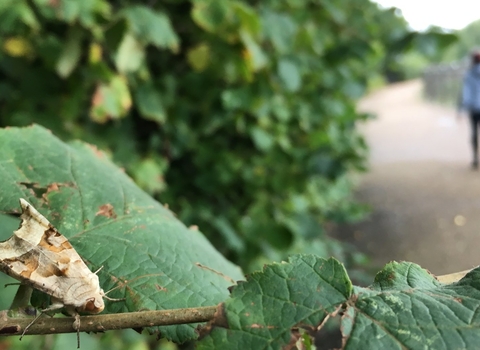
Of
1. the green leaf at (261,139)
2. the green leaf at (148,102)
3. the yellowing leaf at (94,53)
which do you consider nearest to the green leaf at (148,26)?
the yellowing leaf at (94,53)

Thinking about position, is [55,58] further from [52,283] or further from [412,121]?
[412,121]

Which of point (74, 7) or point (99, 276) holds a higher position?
point (74, 7)

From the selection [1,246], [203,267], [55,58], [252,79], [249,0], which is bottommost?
[1,246]

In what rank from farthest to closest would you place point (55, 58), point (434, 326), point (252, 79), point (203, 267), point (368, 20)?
point (368, 20)
point (252, 79)
point (55, 58)
point (203, 267)
point (434, 326)

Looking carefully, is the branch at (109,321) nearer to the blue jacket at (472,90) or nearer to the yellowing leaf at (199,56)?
the yellowing leaf at (199,56)

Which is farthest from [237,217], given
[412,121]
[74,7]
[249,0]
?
[412,121]

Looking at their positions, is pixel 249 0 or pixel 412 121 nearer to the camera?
pixel 249 0

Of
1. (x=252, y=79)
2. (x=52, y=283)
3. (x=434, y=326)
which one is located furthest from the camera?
(x=252, y=79)

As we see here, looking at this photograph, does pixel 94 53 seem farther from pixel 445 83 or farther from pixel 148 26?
pixel 445 83
